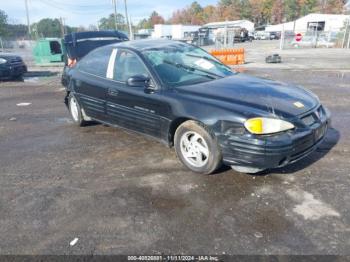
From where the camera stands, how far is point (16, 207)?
10.4ft

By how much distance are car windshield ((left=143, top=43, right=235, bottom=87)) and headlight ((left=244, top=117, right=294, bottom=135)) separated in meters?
1.12

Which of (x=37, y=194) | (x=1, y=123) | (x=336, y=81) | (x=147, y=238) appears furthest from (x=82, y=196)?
(x=336, y=81)

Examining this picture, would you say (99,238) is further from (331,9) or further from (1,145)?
(331,9)

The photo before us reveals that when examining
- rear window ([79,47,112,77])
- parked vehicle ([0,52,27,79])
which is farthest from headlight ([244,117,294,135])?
parked vehicle ([0,52,27,79])

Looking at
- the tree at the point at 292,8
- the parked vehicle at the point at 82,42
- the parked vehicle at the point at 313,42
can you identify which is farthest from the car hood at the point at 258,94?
the tree at the point at 292,8

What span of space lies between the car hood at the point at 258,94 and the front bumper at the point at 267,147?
253 mm

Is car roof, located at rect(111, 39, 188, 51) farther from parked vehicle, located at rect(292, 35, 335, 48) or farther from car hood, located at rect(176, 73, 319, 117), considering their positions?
parked vehicle, located at rect(292, 35, 335, 48)

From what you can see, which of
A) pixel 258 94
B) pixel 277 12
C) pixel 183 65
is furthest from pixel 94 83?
pixel 277 12

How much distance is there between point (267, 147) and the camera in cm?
305

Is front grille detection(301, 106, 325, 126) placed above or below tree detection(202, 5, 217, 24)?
below

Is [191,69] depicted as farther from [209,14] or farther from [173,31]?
[209,14]

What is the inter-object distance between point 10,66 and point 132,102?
32.0 ft

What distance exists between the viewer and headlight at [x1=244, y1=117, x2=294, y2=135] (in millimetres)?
3076

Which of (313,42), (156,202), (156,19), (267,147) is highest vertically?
(156,19)
